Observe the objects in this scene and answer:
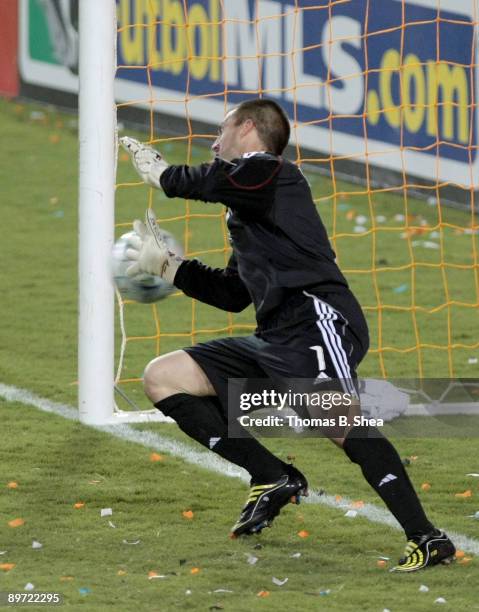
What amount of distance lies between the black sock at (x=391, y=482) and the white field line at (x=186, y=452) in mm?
291

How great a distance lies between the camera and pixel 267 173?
4691 mm

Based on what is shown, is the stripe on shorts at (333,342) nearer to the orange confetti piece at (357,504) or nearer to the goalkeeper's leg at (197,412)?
the goalkeeper's leg at (197,412)

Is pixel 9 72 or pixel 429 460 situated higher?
pixel 9 72

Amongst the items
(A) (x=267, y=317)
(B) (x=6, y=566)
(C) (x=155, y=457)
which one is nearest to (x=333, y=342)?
(A) (x=267, y=317)

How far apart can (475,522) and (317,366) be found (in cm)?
84

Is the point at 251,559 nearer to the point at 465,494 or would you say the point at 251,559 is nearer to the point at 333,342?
the point at 333,342

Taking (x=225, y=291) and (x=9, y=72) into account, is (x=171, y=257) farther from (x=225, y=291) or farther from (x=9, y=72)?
(x=9, y=72)

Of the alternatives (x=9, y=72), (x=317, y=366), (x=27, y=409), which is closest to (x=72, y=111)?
(x=9, y=72)

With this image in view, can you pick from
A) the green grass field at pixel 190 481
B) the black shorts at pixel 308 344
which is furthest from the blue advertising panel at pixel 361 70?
the black shorts at pixel 308 344

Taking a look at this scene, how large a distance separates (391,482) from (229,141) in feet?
3.88

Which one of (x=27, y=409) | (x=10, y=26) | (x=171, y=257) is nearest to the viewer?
(x=171, y=257)

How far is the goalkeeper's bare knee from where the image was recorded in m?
4.97

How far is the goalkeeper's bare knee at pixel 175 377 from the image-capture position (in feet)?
16.3

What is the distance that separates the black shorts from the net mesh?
2.82 meters
